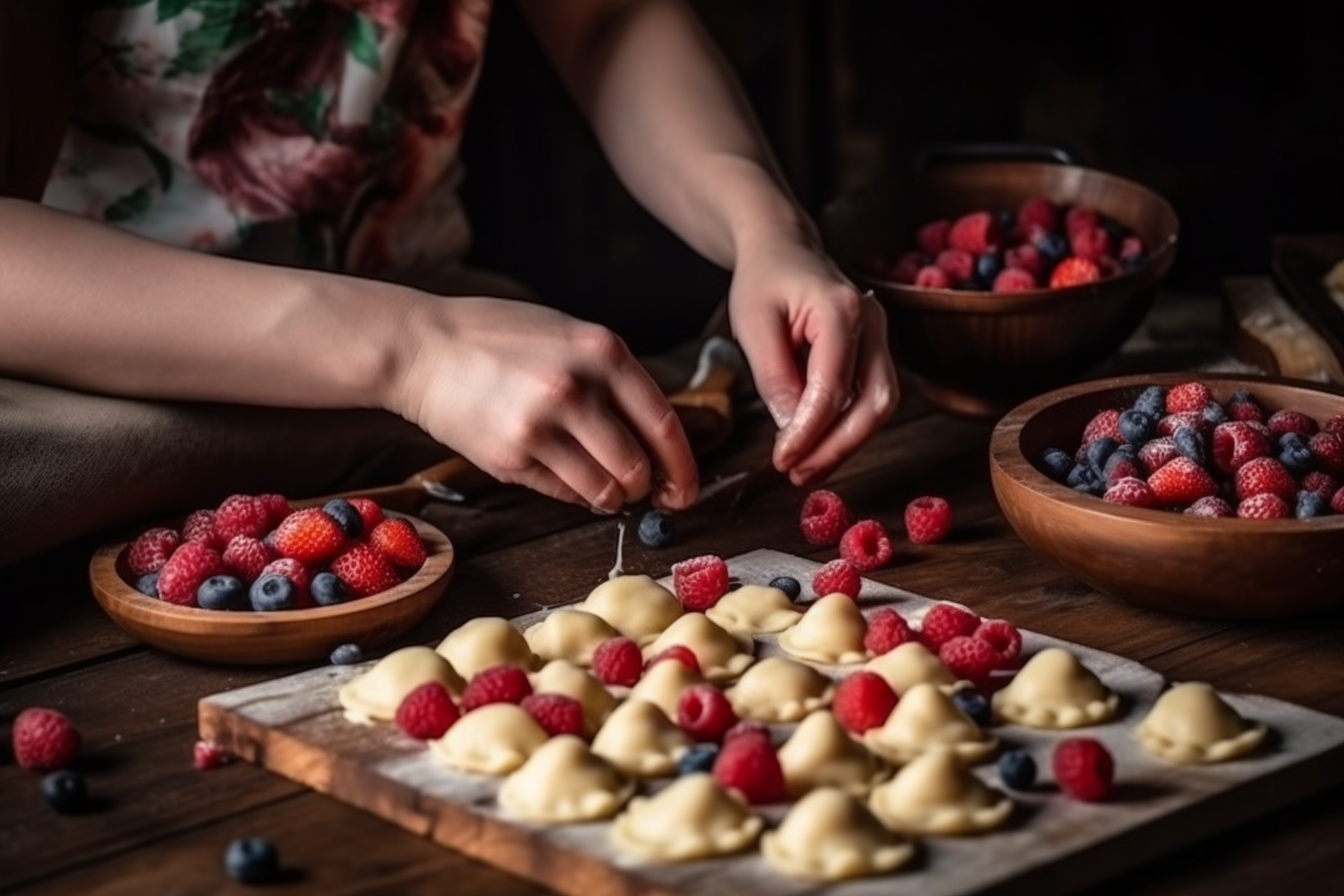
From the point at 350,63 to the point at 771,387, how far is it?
616 millimetres

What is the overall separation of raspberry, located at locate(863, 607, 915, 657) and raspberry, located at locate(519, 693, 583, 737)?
232 mm

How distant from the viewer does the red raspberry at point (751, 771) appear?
3.86 ft

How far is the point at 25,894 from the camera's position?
3.80ft

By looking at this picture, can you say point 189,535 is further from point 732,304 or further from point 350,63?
point 350,63

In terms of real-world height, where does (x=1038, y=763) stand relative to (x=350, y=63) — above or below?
below

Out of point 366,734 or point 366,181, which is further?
point 366,181

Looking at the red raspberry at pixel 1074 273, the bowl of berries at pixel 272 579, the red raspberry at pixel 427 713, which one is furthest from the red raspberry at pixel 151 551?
the red raspberry at pixel 1074 273

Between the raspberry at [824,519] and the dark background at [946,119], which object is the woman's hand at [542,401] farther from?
the dark background at [946,119]

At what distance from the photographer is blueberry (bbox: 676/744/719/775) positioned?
1210mm

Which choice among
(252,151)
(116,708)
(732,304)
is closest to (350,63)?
(252,151)

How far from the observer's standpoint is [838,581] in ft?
5.06

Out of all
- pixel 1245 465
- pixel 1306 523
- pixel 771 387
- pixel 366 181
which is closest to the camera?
pixel 1306 523

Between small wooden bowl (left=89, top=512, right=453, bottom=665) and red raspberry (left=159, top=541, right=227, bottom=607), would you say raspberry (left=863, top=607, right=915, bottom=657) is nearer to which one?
small wooden bowl (left=89, top=512, right=453, bottom=665)

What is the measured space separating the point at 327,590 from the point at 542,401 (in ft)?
0.69
